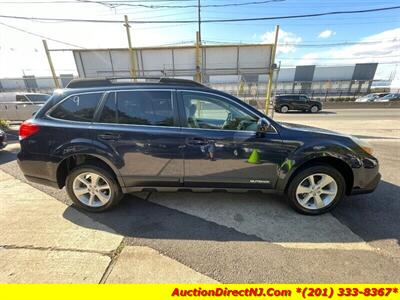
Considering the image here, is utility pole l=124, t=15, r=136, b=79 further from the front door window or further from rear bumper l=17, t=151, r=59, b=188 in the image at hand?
the front door window

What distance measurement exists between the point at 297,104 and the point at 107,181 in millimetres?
20005

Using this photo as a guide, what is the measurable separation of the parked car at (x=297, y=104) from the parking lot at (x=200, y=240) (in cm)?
1763

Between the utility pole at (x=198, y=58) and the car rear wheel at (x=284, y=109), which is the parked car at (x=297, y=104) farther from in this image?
the utility pole at (x=198, y=58)

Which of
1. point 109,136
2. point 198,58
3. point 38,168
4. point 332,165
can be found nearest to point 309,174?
point 332,165

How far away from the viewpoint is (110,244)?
2.37 metres

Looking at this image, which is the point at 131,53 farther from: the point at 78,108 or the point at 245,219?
the point at 245,219

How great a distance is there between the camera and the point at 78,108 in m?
2.77

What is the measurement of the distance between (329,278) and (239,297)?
87cm

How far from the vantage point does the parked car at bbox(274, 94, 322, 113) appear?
62.8 ft

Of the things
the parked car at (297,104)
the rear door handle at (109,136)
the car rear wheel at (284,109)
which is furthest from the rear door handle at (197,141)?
the car rear wheel at (284,109)

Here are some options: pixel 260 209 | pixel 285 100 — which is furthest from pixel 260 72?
pixel 285 100

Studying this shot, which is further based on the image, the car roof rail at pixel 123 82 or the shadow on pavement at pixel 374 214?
the car roof rail at pixel 123 82

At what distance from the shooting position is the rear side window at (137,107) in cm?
272

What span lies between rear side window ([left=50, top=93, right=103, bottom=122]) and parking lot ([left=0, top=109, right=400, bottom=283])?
1.34 metres
